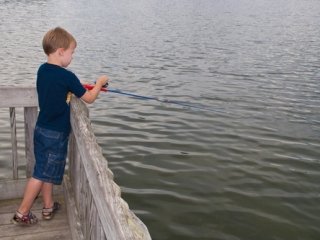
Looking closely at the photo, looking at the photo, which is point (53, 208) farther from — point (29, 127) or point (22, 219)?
point (29, 127)

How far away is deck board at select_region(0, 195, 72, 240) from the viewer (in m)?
4.18

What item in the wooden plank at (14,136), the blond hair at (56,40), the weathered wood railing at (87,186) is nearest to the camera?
the weathered wood railing at (87,186)

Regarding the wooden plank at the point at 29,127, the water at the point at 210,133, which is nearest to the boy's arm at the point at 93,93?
the wooden plank at the point at 29,127

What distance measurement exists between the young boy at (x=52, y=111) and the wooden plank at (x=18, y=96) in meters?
0.34

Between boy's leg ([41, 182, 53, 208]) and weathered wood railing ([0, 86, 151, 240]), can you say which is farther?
boy's leg ([41, 182, 53, 208])

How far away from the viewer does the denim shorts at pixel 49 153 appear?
164 inches

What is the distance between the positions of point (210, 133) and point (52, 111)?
650 centimetres

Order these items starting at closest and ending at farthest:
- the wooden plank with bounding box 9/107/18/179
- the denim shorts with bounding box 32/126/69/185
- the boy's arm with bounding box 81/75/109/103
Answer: the boy's arm with bounding box 81/75/109/103, the denim shorts with bounding box 32/126/69/185, the wooden plank with bounding box 9/107/18/179

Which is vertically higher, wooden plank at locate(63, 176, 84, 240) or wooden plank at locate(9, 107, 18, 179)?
wooden plank at locate(9, 107, 18, 179)

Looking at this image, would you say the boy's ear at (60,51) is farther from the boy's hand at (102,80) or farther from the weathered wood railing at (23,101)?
the weathered wood railing at (23,101)

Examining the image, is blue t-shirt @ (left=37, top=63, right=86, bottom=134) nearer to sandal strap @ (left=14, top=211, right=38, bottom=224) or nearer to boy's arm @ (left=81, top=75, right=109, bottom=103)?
boy's arm @ (left=81, top=75, right=109, bottom=103)

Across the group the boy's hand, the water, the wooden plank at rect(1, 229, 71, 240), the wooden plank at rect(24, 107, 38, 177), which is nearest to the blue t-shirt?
the boy's hand

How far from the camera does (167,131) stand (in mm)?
10305

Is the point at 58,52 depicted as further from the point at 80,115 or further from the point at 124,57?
the point at 124,57
